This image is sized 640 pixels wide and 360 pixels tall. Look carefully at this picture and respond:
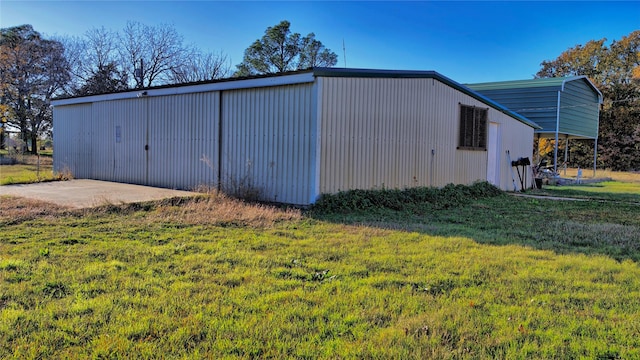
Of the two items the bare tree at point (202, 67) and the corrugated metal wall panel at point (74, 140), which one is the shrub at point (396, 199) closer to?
the corrugated metal wall panel at point (74, 140)

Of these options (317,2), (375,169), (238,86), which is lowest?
(375,169)

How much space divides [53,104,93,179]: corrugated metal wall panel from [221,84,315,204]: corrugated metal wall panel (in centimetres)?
566

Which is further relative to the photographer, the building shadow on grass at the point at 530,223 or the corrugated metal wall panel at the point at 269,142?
the corrugated metal wall panel at the point at 269,142

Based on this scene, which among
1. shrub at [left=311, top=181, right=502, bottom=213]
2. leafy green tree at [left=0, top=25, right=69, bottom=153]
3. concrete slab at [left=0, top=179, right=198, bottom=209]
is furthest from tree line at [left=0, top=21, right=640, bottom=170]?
shrub at [left=311, top=181, right=502, bottom=213]

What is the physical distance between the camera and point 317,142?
7391mm

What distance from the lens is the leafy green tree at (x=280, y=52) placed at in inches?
1113

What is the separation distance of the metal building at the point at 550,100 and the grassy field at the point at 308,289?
13.8 meters

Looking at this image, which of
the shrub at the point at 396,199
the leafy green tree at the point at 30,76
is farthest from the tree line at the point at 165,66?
the shrub at the point at 396,199

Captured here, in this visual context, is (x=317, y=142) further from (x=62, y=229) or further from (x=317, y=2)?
(x=317, y=2)

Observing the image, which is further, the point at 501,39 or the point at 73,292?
the point at 501,39

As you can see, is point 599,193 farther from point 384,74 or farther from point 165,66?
point 165,66

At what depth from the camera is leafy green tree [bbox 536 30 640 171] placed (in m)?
30.2

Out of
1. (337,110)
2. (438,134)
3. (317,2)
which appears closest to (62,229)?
(337,110)

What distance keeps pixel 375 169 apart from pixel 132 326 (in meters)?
6.43
